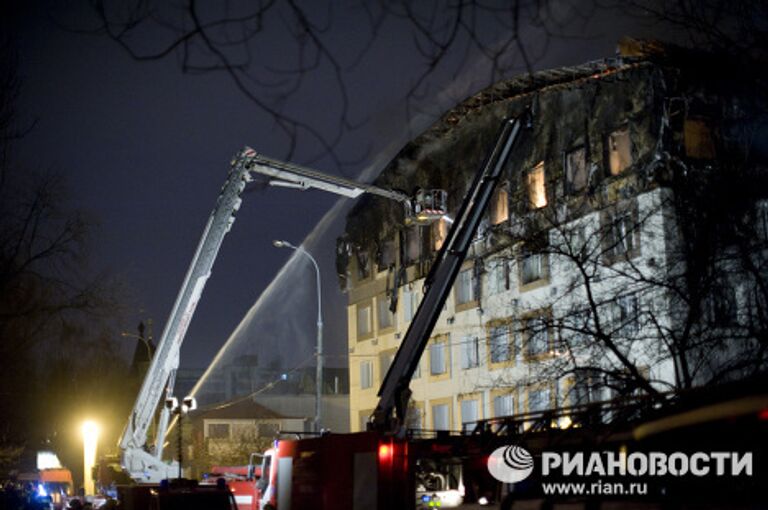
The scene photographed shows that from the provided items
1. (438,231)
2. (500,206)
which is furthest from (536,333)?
(438,231)

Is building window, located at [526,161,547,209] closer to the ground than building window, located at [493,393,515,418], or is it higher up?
higher up

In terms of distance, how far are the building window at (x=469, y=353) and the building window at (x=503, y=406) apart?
103 inches

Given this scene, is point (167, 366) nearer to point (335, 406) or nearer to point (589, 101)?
point (589, 101)

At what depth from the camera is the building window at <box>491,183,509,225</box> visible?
4206 cm

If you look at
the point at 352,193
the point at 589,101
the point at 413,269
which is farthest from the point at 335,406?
the point at 352,193

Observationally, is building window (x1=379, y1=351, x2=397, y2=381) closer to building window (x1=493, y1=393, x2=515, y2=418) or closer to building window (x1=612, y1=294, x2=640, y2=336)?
building window (x1=493, y1=393, x2=515, y2=418)

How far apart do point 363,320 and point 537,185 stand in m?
17.8

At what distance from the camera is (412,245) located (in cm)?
4981

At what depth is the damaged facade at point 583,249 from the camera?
20.3 meters

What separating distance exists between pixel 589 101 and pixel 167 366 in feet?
61.0

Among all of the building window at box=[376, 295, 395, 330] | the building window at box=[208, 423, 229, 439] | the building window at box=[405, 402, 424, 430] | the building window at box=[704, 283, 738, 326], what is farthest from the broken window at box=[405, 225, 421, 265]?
the building window at box=[208, 423, 229, 439]

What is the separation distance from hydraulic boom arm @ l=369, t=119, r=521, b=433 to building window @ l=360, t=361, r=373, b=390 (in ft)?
109

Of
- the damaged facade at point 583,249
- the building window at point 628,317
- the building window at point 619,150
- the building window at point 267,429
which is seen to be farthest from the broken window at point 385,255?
the building window at point 267,429

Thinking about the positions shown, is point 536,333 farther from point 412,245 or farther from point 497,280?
point 412,245
